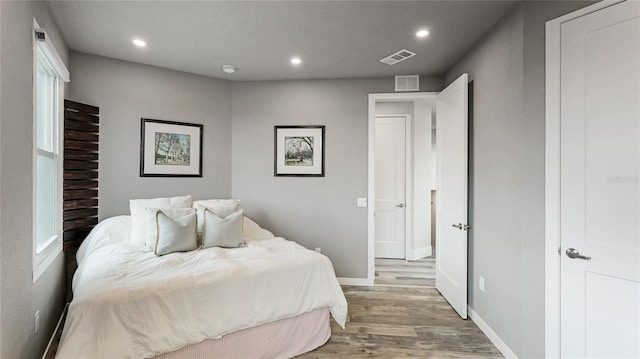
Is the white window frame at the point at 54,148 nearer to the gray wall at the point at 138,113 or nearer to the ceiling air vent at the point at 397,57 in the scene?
the gray wall at the point at 138,113

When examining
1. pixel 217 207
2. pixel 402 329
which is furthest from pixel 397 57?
pixel 402 329

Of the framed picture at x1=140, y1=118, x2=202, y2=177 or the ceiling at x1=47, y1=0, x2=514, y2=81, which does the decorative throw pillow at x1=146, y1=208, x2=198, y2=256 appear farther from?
the ceiling at x1=47, y1=0, x2=514, y2=81

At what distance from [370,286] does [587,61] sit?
114 inches

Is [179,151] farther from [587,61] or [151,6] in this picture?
[587,61]

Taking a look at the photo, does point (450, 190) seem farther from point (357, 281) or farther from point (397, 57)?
point (357, 281)

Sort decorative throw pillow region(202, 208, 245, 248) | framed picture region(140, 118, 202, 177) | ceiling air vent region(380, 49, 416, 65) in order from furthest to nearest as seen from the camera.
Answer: framed picture region(140, 118, 202, 177) → ceiling air vent region(380, 49, 416, 65) → decorative throw pillow region(202, 208, 245, 248)

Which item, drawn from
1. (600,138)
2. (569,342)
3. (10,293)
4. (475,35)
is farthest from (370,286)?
(10,293)

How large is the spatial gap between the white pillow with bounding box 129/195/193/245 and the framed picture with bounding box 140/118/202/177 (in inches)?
21.0

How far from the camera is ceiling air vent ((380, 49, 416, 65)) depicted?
2836 millimetres

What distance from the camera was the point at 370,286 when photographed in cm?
354

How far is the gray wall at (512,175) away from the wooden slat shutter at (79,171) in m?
3.74

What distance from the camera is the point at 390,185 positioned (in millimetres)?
4742

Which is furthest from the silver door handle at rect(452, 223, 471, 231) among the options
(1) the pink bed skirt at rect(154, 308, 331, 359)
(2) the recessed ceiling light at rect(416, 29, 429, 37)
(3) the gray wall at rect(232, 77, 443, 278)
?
(2) the recessed ceiling light at rect(416, 29, 429, 37)

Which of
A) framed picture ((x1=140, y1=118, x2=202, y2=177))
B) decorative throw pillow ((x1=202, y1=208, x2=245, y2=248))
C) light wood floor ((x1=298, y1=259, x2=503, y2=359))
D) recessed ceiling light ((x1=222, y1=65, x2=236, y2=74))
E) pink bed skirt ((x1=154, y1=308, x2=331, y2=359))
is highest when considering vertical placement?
recessed ceiling light ((x1=222, y1=65, x2=236, y2=74))
